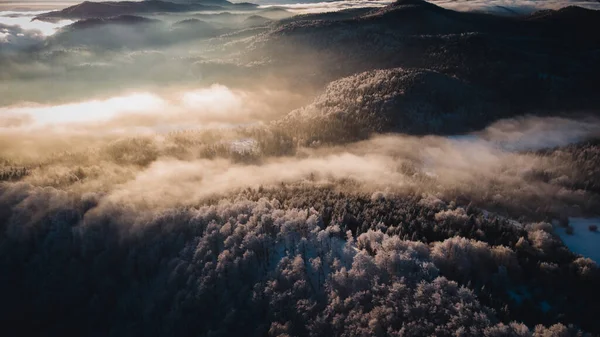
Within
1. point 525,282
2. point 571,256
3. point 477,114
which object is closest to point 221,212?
point 525,282

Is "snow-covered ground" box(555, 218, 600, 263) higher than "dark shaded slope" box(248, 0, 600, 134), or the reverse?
"dark shaded slope" box(248, 0, 600, 134)

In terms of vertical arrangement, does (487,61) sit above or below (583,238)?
above

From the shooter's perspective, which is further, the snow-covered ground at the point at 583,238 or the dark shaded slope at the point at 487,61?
the dark shaded slope at the point at 487,61

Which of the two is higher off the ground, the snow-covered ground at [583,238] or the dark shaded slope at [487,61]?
the dark shaded slope at [487,61]

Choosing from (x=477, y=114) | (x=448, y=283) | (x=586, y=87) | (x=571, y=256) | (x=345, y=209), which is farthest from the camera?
(x=586, y=87)

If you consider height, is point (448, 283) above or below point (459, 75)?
below

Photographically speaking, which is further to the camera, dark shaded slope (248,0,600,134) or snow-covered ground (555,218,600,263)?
dark shaded slope (248,0,600,134)

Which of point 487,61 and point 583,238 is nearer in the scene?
point 583,238

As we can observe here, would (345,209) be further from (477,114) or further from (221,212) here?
(477,114)
